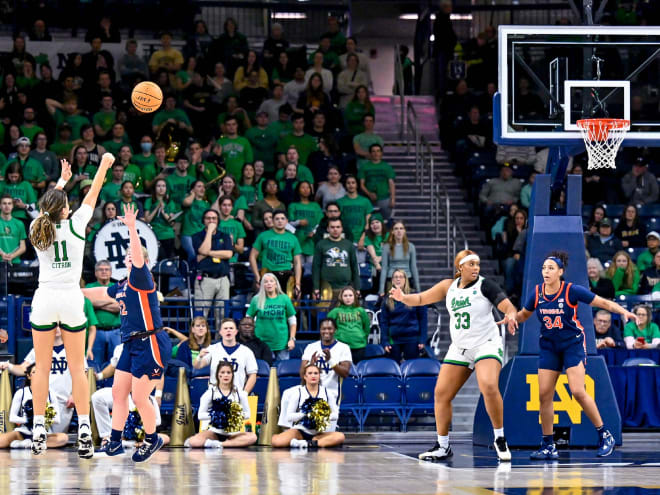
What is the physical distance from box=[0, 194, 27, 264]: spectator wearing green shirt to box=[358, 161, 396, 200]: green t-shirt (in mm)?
6204

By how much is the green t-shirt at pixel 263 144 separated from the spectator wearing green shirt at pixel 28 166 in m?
4.02

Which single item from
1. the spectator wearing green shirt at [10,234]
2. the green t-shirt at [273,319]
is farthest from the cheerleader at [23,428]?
the spectator wearing green shirt at [10,234]

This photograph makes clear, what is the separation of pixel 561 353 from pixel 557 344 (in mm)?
127

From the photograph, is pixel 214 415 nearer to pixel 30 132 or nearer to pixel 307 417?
pixel 307 417

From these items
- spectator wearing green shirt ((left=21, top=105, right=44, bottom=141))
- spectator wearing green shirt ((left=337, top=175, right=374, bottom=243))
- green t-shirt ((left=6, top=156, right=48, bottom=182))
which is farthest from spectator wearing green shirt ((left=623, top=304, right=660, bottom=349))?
spectator wearing green shirt ((left=21, top=105, right=44, bottom=141))

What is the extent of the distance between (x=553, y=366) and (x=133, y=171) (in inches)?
348

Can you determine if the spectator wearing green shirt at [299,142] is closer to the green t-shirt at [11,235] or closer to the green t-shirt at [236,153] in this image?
the green t-shirt at [236,153]

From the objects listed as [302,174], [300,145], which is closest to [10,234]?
[302,174]

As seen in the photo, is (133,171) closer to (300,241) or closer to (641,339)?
(300,241)

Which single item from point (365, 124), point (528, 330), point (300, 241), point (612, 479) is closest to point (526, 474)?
point (612, 479)

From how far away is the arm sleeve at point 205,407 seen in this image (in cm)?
1394

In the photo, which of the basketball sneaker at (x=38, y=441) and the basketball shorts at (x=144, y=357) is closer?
the basketball sneaker at (x=38, y=441)

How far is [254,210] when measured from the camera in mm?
18688

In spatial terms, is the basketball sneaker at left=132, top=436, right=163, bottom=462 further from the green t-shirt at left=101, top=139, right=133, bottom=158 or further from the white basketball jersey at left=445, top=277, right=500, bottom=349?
the green t-shirt at left=101, top=139, right=133, bottom=158
